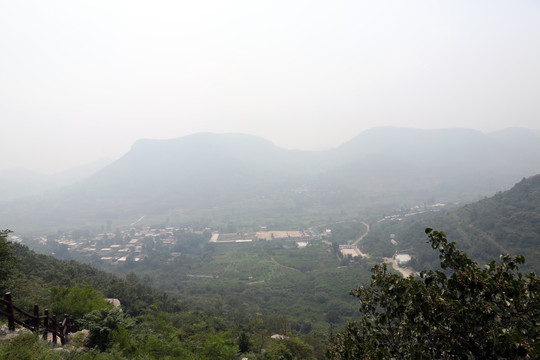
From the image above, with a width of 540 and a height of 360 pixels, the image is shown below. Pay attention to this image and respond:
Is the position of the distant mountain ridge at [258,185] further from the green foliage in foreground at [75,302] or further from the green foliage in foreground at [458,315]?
the green foliage in foreground at [458,315]

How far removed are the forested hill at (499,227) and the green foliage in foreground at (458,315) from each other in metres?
36.8

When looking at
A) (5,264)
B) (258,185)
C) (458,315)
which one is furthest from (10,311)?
(258,185)

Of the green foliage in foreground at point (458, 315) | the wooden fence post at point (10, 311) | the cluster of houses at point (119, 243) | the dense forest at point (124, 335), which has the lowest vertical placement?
the cluster of houses at point (119, 243)

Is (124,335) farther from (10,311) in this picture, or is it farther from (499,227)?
(499,227)

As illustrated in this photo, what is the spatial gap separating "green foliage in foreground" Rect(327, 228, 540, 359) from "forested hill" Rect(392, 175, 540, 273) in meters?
36.8

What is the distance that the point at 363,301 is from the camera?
4059 mm

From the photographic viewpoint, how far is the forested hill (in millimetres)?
33000

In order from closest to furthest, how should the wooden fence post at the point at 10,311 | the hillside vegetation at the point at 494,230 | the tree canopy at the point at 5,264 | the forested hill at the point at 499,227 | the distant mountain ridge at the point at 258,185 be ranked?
1. the wooden fence post at the point at 10,311
2. the tree canopy at the point at 5,264
3. the forested hill at the point at 499,227
4. the hillside vegetation at the point at 494,230
5. the distant mountain ridge at the point at 258,185

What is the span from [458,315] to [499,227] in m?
48.7

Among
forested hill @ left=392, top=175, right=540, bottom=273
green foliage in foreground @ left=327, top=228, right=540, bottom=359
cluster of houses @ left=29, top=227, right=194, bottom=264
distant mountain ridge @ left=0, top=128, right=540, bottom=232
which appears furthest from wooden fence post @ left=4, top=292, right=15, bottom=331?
distant mountain ridge @ left=0, top=128, right=540, bottom=232

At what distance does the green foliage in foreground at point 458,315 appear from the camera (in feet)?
8.93

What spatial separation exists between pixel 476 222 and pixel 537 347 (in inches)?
2087

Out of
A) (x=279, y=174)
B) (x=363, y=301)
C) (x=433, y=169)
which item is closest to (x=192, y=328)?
(x=363, y=301)

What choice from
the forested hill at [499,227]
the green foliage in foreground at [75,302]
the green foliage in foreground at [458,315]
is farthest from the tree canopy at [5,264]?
the forested hill at [499,227]
